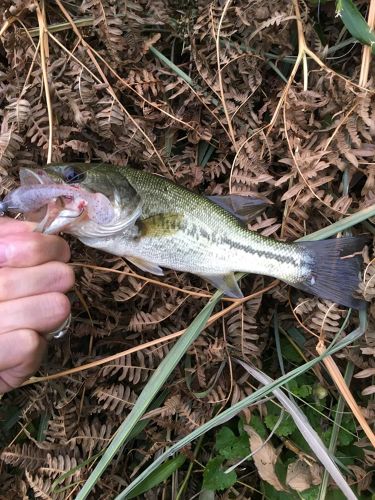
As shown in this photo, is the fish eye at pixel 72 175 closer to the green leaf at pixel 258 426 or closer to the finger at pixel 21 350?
the finger at pixel 21 350

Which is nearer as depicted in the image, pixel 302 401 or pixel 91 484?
pixel 91 484

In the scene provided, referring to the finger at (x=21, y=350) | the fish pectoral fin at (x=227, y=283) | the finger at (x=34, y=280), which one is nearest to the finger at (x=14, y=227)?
the finger at (x=34, y=280)

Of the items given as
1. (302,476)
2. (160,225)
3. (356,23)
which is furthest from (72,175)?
(302,476)

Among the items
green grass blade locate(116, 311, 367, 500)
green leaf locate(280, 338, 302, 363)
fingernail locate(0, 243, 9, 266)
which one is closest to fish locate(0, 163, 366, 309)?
green grass blade locate(116, 311, 367, 500)

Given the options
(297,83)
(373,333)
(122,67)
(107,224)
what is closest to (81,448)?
(107,224)

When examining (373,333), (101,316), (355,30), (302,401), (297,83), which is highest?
(355,30)

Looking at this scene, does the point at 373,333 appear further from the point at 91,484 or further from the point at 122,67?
the point at 122,67
